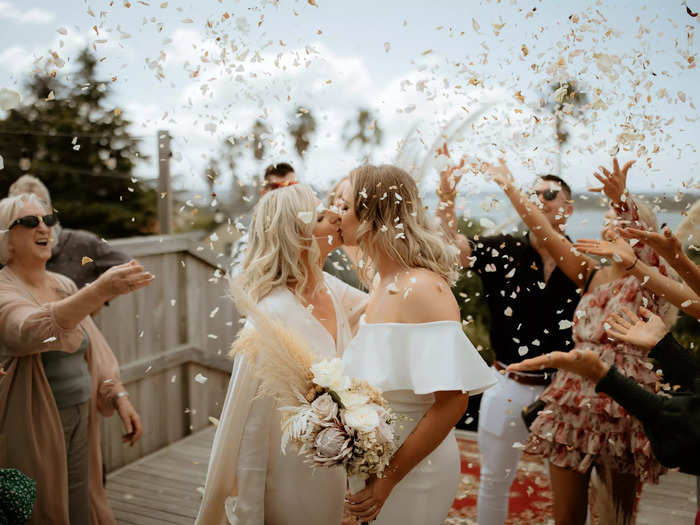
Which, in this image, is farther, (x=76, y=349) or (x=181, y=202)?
(x=181, y=202)

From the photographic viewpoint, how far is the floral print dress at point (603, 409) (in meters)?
2.08

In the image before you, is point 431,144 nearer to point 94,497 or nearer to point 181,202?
point 94,497

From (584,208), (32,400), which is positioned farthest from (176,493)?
(584,208)

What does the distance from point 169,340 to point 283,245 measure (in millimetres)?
2423

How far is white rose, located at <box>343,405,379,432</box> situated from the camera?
1.40 meters

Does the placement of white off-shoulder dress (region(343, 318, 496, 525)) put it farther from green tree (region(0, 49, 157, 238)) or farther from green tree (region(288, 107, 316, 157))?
green tree (region(0, 49, 157, 238))

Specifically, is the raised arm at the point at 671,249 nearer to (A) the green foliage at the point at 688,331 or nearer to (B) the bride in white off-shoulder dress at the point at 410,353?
(B) the bride in white off-shoulder dress at the point at 410,353

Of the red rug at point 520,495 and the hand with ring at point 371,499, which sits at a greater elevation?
the hand with ring at point 371,499

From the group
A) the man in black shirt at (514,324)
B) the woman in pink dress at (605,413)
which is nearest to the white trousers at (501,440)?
the man in black shirt at (514,324)

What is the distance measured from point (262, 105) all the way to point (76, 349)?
1208 millimetres

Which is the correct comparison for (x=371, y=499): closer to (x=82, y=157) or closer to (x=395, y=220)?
(x=395, y=220)

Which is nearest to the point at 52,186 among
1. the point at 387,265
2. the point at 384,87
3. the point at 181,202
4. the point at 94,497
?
the point at 181,202

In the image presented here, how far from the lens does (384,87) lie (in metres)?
2.39

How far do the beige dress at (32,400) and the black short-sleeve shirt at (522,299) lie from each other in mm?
1701
